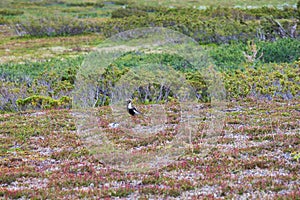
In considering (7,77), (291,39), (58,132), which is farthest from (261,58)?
(58,132)

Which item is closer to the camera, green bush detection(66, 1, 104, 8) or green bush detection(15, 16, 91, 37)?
green bush detection(15, 16, 91, 37)

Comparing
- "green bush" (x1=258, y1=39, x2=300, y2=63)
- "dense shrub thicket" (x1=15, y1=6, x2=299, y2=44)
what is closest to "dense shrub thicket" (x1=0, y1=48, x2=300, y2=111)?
"green bush" (x1=258, y1=39, x2=300, y2=63)

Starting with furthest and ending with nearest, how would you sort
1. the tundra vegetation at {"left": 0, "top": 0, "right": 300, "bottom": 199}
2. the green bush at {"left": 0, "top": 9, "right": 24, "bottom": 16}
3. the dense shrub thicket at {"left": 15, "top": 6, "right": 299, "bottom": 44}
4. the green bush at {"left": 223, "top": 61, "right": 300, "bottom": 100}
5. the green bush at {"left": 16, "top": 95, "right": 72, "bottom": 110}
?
the green bush at {"left": 0, "top": 9, "right": 24, "bottom": 16} < the dense shrub thicket at {"left": 15, "top": 6, "right": 299, "bottom": 44} < the green bush at {"left": 16, "top": 95, "right": 72, "bottom": 110} < the green bush at {"left": 223, "top": 61, "right": 300, "bottom": 100} < the tundra vegetation at {"left": 0, "top": 0, "right": 300, "bottom": 199}

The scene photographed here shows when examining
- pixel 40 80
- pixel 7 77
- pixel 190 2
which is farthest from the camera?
pixel 190 2

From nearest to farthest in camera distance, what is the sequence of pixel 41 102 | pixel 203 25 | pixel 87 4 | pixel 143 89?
pixel 41 102 → pixel 143 89 → pixel 203 25 → pixel 87 4

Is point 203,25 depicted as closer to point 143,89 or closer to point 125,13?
point 143,89

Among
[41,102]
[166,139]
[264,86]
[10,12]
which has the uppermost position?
[10,12]

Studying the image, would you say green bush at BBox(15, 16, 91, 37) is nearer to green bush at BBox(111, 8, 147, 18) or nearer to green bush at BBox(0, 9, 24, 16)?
green bush at BBox(111, 8, 147, 18)

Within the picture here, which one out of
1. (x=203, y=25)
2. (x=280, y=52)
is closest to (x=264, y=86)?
(x=280, y=52)

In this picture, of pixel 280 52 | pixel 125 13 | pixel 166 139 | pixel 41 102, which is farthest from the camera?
pixel 125 13

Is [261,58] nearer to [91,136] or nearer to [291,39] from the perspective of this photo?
[291,39]

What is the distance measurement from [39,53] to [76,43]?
8.11 metres

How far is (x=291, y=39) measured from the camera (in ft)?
177

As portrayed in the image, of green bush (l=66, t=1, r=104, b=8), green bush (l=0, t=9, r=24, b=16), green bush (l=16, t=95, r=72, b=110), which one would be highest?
green bush (l=66, t=1, r=104, b=8)
